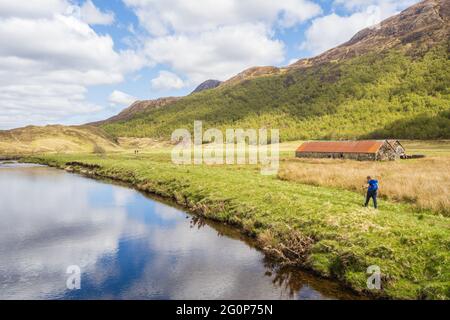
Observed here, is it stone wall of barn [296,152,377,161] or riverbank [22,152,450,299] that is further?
stone wall of barn [296,152,377,161]

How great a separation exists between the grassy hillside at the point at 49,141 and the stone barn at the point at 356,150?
276 ft

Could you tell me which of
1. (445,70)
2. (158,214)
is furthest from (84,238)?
(445,70)

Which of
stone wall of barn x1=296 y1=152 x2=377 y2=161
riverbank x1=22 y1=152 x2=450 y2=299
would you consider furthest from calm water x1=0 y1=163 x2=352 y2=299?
stone wall of barn x1=296 y1=152 x2=377 y2=161

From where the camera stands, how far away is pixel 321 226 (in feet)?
65.4

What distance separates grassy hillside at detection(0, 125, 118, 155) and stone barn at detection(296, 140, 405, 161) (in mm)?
84266

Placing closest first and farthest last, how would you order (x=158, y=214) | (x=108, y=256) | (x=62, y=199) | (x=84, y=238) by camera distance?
(x=108, y=256)
(x=84, y=238)
(x=158, y=214)
(x=62, y=199)

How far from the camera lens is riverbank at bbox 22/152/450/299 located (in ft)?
47.0

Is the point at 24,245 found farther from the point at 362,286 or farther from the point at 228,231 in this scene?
the point at 362,286

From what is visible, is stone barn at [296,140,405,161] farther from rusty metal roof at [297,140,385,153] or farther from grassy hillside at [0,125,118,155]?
grassy hillside at [0,125,118,155]

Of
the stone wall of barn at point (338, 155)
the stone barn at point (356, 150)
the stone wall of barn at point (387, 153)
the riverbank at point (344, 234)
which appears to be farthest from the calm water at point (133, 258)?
the stone wall of barn at point (387, 153)

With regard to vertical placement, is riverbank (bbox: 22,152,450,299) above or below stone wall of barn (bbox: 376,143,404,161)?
below

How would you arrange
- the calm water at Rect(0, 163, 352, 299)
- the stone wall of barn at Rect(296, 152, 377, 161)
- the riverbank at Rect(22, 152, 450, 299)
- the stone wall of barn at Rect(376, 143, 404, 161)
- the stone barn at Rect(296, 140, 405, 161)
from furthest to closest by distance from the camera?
1. the stone wall of barn at Rect(376, 143, 404, 161)
2. the stone barn at Rect(296, 140, 405, 161)
3. the stone wall of barn at Rect(296, 152, 377, 161)
4. the calm water at Rect(0, 163, 352, 299)
5. the riverbank at Rect(22, 152, 450, 299)

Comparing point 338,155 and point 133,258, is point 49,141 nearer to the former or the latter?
point 338,155
